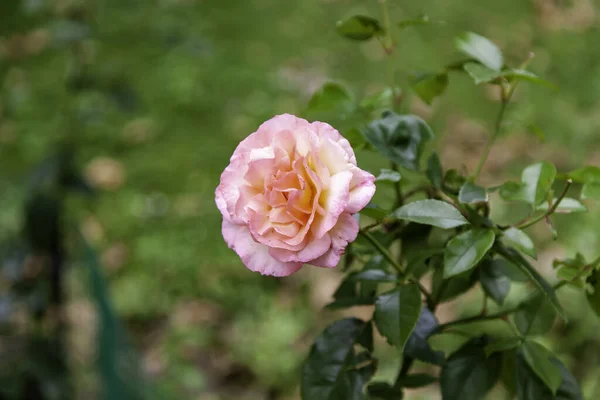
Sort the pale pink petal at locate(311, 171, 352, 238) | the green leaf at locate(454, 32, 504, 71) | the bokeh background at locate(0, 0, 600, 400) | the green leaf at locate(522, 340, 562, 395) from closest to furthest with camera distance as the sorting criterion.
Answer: the pale pink petal at locate(311, 171, 352, 238) < the green leaf at locate(522, 340, 562, 395) < the green leaf at locate(454, 32, 504, 71) < the bokeh background at locate(0, 0, 600, 400)

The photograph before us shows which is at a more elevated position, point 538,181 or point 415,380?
point 538,181

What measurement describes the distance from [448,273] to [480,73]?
0.78 ft

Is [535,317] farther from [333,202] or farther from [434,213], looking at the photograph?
[333,202]

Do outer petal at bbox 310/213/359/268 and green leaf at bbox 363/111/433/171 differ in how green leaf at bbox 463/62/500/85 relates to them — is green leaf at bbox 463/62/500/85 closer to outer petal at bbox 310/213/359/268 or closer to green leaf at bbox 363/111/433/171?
green leaf at bbox 363/111/433/171

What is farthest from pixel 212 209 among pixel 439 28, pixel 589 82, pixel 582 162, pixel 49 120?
pixel 589 82

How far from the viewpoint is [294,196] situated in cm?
58

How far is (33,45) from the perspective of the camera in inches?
167

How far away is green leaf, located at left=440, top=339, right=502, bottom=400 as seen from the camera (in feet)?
2.34

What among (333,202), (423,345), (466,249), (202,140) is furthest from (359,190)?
(202,140)

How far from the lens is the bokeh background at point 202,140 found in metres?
1.94

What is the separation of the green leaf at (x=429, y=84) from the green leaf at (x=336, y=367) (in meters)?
0.29

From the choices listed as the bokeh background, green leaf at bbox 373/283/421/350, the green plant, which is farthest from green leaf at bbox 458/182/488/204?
the bokeh background

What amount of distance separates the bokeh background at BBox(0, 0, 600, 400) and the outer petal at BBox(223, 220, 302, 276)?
97 centimetres

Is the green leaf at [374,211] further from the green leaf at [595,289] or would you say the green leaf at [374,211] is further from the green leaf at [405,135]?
the green leaf at [595,289]
